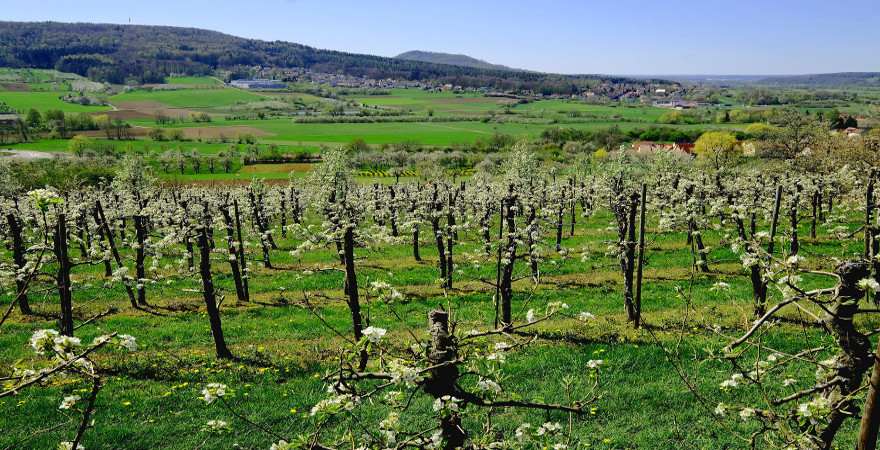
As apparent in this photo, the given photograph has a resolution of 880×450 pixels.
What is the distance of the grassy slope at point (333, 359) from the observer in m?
11.5

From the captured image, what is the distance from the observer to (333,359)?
52.0 feet

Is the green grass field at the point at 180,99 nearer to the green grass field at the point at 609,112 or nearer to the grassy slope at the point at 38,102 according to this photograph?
the grassy slope at the point at 38,102

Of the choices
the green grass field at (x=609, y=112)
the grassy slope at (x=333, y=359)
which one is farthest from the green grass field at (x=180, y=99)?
the grassy slope at (x=333, y=359)

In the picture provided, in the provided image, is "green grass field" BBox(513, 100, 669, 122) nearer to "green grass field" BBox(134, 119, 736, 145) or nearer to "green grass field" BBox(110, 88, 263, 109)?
"green grass field" BBox(134, 119, 736, 145)

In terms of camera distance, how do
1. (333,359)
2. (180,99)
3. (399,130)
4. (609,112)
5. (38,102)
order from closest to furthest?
(333,359) → (399,130) → (38,102) → (609,112) → (180,99)

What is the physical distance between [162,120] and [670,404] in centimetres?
15704

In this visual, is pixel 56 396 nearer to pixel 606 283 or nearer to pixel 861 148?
pixel 606 283

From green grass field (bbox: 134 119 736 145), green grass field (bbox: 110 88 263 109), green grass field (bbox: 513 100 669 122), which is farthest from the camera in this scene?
green grass field (bbox: 110 88 263 109)

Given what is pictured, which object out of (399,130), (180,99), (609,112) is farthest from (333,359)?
(180,99)

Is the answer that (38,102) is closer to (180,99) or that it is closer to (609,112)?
(180,99)

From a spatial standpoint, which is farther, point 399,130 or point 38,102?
point 38,102

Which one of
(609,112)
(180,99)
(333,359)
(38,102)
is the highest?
(180,99)

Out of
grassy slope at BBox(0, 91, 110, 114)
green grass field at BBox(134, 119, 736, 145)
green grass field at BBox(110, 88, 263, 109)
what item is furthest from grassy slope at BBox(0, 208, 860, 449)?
green grass field at BBox(110, 88, 263, 109)

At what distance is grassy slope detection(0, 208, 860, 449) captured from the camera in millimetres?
11461
